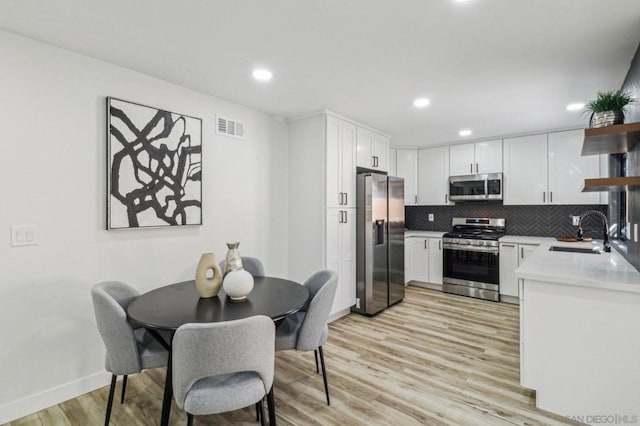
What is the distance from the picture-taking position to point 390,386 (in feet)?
7.84

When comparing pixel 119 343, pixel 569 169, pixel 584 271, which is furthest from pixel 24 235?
pixel 569 169

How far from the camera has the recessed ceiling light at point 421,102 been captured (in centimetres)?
314

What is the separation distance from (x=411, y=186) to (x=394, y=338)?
3.00 metres

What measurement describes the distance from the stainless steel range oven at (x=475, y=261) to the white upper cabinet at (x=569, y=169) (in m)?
0.90

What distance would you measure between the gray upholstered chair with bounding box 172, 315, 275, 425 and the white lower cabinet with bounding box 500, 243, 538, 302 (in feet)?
13.1

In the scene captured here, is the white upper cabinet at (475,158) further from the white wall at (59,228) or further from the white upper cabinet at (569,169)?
the white wall at (59,228)

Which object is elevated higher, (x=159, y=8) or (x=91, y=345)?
(x=159, y=8)

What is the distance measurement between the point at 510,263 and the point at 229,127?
4033 millimetres

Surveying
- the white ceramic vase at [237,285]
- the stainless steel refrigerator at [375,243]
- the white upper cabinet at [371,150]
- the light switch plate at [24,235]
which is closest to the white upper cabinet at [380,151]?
the white upper cabinet at [371,150]

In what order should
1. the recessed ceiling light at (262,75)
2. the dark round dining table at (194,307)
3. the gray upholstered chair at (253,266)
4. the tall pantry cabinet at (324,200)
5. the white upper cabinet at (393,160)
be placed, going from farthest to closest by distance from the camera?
the white upper cabinet at (393,160) → the tall pantry cabinet at (324,200) → the gray upholstered chair at (253,266) → the recessed ceiling light at (262,75) → the dark round dining table at (194,307)

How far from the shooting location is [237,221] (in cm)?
330

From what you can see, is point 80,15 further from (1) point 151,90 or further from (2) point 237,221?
(2) point 237,221

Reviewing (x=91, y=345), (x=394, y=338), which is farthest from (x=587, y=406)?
(x=91, y=345)

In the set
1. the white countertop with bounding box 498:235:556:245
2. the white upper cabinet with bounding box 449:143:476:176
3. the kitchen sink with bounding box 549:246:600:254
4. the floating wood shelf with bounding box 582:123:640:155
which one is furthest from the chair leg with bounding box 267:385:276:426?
the white upper cabinet with bounding box 449:143:476:176
